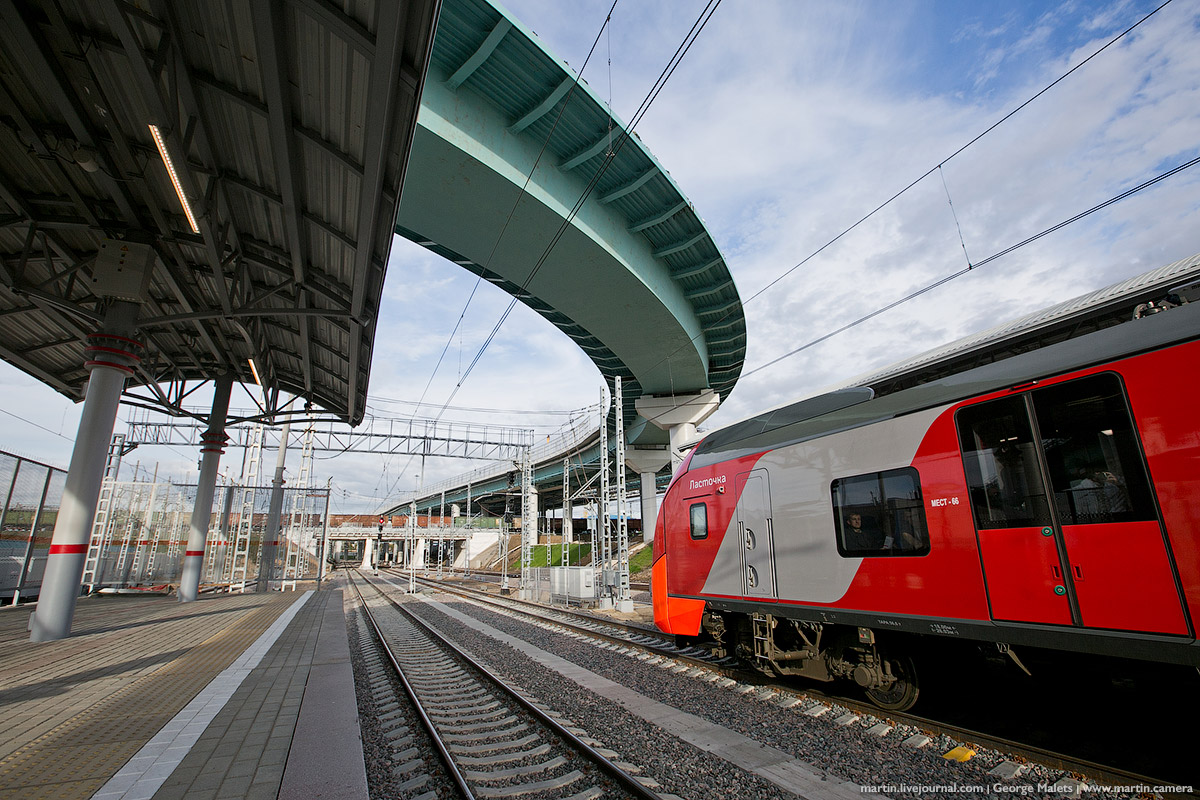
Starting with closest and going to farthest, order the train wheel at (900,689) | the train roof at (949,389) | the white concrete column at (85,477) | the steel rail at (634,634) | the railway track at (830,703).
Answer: the train roof at (949,389) → the railway track at (830,703) → the train wheel at (900,689) → the steel rail at (634,634) → the white concrete column at (85,477)

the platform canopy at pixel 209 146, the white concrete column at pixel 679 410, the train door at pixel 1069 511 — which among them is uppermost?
the white concrete column at pixel 679 410

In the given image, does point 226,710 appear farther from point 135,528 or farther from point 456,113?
point 135,528

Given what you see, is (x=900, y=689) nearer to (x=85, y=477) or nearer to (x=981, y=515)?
(x=981, y=515)

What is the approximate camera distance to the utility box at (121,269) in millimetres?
10742

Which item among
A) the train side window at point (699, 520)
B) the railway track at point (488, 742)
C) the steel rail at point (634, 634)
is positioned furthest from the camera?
the steel rail at point (634, 634)

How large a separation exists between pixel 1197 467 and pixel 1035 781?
111 inches

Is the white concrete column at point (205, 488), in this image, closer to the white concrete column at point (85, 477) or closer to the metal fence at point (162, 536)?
the metal fence at point (162, 536)

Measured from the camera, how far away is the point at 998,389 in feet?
16.8

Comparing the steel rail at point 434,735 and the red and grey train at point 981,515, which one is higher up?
the red and grey train at point 981,515

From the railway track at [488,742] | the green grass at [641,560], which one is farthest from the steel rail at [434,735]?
the green grass at [641,560]

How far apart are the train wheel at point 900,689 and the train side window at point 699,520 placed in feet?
10.3

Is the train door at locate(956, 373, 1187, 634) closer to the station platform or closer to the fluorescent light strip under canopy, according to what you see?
the station platform

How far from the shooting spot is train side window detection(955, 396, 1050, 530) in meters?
4.85

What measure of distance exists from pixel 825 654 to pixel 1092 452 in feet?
13.3
